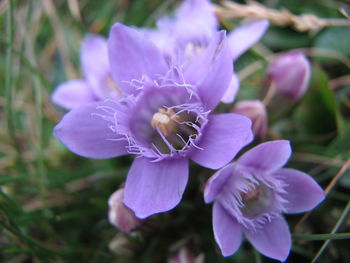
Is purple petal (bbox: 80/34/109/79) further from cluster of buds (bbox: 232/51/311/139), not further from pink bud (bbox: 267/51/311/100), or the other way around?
pink bud (bbox: 267/51/311/100)

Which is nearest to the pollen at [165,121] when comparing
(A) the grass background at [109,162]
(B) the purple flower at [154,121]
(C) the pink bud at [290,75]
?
(B) the purple flower at [154,121]

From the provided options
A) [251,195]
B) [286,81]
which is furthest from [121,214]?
[286,81]

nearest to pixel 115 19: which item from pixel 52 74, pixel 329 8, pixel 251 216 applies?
pixel 52 74

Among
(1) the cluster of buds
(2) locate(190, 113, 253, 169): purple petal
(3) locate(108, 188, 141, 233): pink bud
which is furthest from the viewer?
(1) the cluster of buds

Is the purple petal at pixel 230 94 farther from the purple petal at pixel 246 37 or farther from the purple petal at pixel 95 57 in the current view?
the purple petal at pixel 95 57

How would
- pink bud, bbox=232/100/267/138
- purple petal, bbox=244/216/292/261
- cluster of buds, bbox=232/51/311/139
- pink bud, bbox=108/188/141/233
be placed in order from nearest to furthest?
purple petal, bbox=244/216/292/261 → pink bud, bbox=108/188/141/233 → pink bud, bbox=232/100/267/138 → cluster of buds, bbox=232/51/311/139

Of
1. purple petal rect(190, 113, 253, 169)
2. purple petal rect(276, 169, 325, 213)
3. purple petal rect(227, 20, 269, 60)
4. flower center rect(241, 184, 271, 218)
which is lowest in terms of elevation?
flower center rect(241, 184, 271, 218)

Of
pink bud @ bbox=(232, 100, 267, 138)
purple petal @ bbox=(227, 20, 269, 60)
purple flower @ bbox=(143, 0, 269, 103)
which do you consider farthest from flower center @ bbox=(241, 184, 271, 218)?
purple flower @ bbox=(143, 0, 269, 103)
